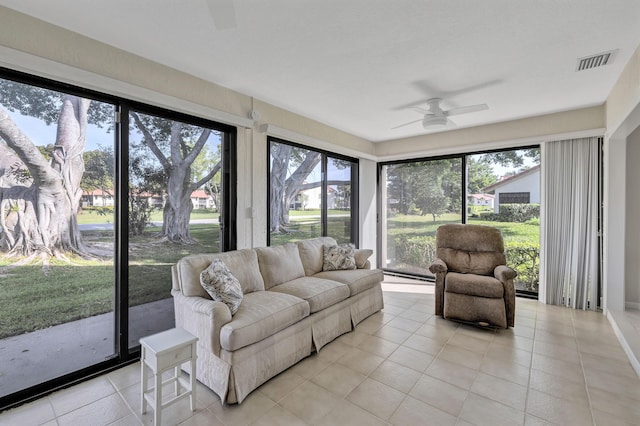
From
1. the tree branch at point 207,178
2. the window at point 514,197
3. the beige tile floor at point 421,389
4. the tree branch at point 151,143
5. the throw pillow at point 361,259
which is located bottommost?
the beige tile floor at point 421,389

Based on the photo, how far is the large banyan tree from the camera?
6.57 feet

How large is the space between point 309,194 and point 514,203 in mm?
3127

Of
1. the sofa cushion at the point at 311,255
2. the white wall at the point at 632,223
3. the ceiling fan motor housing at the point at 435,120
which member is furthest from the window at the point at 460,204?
the sofa cushion at the point at 311,255

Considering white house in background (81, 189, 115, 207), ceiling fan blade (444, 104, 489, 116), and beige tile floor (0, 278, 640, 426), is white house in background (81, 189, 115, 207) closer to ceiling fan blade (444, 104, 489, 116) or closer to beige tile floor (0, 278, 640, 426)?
beige tile floor (0, 278, 640, 426)

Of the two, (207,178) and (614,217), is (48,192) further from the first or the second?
(614,217)

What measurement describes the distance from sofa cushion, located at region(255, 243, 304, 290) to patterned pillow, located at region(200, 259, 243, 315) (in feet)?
2.25

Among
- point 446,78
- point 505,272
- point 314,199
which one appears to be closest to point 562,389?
point 505,272

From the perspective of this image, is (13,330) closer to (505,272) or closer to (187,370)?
(187,370)

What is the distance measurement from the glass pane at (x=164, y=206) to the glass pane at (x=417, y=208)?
3.61 metres

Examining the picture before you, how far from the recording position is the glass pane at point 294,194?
3.98 meters

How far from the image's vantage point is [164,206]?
9.36 feet

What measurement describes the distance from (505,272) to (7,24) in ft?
15.4

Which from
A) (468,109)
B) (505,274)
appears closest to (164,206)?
(468,109)

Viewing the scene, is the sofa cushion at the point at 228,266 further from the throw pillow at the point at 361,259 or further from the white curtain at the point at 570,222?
the white curtain at the point at 570,222
